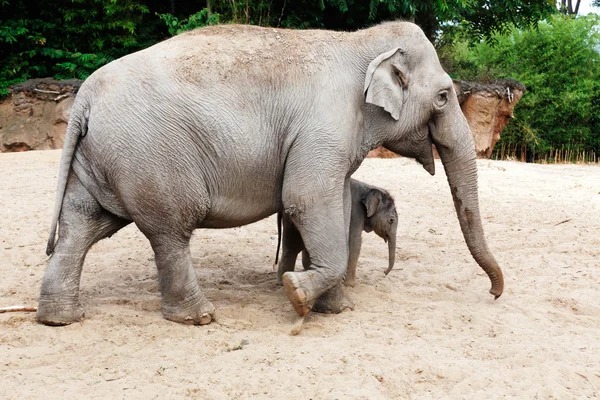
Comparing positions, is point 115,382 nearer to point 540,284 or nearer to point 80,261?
point 80,261

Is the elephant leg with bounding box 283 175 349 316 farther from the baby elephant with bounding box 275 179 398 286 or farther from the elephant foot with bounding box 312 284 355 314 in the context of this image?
the baby elephant with bounding box 275 179 398 286

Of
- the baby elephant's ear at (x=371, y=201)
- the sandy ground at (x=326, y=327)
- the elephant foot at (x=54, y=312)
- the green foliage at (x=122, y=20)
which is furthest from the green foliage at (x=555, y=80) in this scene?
the elephant foot at (x=54, y=312)

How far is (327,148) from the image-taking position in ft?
16.5

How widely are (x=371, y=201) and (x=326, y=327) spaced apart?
1.77 metres

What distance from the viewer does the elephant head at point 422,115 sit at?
529 centimetres

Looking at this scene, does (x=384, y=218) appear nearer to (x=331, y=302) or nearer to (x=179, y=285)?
(x=331, y=302)

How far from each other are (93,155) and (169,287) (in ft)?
3.41

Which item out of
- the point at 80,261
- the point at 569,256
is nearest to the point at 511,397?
the point at 80,261

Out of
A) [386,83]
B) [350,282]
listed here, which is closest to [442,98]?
[386,83]

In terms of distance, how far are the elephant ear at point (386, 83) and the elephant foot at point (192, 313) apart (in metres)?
1.88

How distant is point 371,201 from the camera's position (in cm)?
656

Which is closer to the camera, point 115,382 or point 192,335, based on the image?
point 115,382

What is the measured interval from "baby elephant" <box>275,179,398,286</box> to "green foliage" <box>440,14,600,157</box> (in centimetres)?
1672

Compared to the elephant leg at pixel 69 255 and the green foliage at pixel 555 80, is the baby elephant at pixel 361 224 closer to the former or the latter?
the elephant leg at pixel 69 255
